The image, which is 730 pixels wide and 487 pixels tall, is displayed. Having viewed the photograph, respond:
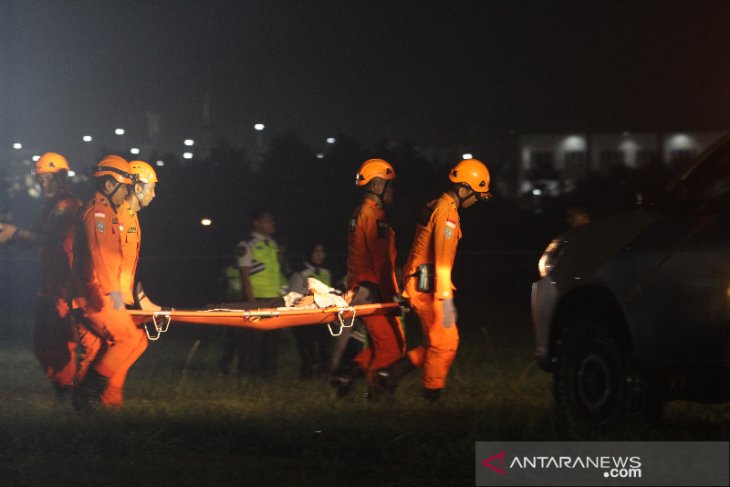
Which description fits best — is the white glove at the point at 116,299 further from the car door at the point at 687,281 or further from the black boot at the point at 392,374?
the car door at the point at 687,281

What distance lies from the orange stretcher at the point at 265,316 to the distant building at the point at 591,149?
65232mm

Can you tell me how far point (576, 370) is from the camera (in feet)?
26.6

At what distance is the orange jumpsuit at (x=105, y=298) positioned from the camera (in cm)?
968

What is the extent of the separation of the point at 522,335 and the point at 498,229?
1546 inches

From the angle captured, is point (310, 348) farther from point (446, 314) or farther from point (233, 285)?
point (446, 314)

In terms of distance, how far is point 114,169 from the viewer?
10.2 m

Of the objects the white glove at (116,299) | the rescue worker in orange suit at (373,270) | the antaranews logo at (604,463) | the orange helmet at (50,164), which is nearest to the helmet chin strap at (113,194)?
the white glove at (116,299)

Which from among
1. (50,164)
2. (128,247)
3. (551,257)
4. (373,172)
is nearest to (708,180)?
(551,257)

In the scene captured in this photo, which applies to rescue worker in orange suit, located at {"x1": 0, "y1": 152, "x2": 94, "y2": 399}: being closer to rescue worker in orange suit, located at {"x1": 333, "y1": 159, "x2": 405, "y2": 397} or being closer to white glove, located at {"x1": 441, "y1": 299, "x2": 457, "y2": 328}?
rescue worker in orange suit, located at {"x1": 333, "y1": 159, "x2": 405, "y2": 397}

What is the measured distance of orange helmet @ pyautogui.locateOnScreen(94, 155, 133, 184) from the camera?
10.2m

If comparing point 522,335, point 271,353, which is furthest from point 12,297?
point 271,353

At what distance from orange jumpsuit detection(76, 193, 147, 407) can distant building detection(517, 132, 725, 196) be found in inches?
2600

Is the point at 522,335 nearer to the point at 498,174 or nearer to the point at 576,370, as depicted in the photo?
the point at 576,370

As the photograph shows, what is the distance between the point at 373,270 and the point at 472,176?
1.11 meters
